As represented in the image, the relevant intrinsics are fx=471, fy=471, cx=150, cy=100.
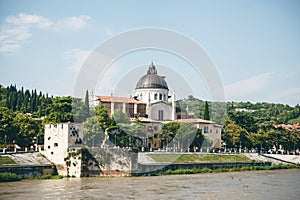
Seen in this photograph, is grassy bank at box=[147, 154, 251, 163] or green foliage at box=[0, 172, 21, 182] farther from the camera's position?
grassy bank at box=[147, 154, 251, 163]

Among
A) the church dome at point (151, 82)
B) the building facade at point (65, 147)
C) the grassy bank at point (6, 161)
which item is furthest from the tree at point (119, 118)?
the grassy bank at point (6, 161)

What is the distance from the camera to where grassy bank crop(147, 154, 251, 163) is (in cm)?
4936

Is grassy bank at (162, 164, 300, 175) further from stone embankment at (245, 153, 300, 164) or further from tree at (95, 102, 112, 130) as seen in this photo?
tree at (95, 102, 112, 130)

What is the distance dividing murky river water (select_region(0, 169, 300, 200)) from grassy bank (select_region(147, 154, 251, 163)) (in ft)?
27.3

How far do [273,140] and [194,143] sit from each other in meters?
18.2

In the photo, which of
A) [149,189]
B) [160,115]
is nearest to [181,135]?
[160,115]

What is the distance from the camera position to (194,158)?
5331cm

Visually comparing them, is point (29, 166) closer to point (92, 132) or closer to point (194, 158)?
point (92, 132)

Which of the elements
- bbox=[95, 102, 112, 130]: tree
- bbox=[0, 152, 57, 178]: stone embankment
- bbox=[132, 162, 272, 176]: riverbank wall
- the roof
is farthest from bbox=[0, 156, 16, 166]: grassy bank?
the roof

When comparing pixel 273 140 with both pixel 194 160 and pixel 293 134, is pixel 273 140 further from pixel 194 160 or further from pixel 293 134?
pixel 194 160

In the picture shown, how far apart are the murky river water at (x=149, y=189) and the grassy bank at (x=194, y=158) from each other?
8.32 m

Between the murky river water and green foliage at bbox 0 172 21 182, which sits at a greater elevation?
green foliage at bbox 0 172 21 182

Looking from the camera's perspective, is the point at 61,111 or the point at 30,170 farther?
the point at 61,111

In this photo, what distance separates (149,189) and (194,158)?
20695 mm
